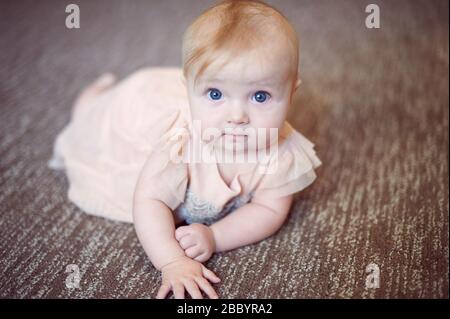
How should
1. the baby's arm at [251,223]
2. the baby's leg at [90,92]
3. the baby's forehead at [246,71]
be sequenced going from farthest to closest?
the baby's leg at [90,92]
the baby's arm at [251,223]
the baby's forehead at [246,71]

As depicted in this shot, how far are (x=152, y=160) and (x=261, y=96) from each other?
8.4 inches

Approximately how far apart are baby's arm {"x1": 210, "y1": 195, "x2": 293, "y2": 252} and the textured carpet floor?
0.02 metres

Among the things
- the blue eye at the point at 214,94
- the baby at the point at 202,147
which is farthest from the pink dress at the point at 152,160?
the blue eye at the point at 214,94

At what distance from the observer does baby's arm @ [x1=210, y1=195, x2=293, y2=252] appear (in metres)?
0.84

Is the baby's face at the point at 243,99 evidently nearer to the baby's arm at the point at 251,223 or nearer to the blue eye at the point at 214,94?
the blue eye at the point at 214,94

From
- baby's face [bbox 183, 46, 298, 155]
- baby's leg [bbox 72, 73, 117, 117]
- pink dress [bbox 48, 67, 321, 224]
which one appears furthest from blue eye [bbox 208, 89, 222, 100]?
baby's leg [bbox 72, 73, 117, 117]

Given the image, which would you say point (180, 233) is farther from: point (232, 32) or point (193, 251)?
point (232, 32)

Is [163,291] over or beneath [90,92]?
beneath

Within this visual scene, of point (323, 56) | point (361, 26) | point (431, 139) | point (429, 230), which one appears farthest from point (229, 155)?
point (361, 26)

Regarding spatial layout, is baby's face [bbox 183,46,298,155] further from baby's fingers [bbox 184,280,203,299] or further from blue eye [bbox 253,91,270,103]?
baby's fingers [bbox 184,280,203,299]

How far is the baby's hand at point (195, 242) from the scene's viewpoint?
79 cm

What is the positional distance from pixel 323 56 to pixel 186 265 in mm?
1001

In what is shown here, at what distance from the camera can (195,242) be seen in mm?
794

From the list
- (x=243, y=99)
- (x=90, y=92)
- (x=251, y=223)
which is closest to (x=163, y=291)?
(x=251, y=223)
